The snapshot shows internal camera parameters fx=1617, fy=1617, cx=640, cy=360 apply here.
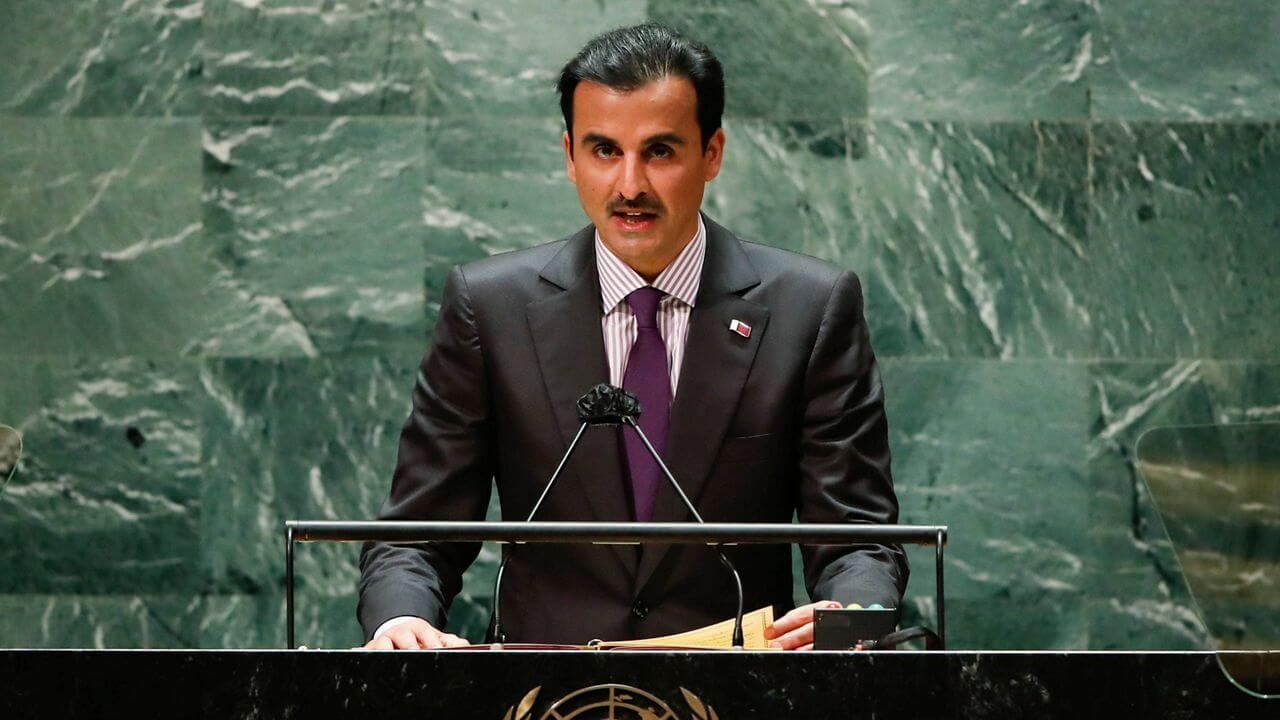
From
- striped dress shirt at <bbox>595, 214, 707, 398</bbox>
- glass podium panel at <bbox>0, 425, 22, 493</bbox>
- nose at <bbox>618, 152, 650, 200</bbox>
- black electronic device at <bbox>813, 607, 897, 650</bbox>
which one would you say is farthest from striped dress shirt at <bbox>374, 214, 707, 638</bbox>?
glass podium panel at <bbox>0, 425, 22, 493</bbox>

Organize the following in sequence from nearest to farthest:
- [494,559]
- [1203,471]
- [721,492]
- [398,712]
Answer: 1. [398,712]
2. [1203,471]
3. [721,492]
4. [494,559]

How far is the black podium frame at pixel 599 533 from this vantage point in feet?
7.18

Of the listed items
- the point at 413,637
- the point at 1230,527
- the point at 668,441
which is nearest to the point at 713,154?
the point at 668,441

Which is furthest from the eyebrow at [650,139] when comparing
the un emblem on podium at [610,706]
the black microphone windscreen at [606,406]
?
the un emblem on podium at [610,706]

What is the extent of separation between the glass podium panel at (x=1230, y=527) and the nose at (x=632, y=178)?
1067 mm

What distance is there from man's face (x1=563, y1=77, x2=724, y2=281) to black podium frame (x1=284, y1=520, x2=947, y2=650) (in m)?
0.87

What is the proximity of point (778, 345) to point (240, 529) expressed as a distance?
2.35 metres

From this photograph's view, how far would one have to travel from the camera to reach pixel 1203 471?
207 centimetres

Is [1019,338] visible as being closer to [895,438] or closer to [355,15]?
[895,438]

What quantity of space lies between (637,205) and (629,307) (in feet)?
0.82

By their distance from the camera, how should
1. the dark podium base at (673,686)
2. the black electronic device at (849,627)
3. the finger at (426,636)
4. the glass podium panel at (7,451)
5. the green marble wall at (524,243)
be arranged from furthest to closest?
1. the green marble wall at (524,243)
2. the finger at (426,636)
3. the black electronic device at (849,627)
4. the glass podium panel at (7,451)
5. the dark podium base at (673,686)

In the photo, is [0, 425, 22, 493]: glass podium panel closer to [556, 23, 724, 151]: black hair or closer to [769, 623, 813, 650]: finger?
[769, 623, 813, 650]: finger

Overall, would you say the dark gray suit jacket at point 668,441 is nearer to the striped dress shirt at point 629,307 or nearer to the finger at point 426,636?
the striped dress shirt at point 629,307

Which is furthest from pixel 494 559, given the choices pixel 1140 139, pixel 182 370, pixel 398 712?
pixel 398 712
